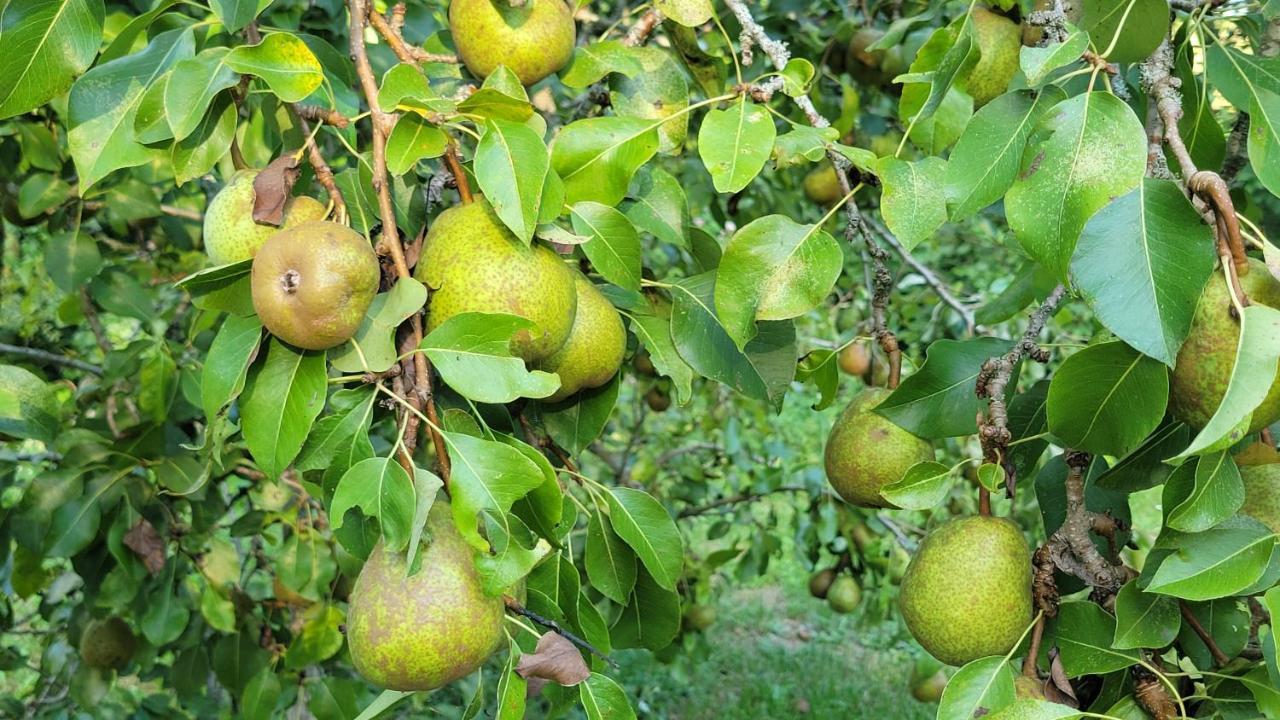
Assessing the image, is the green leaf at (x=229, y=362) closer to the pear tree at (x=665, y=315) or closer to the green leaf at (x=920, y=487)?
the pear tree at (x=665, y=315)

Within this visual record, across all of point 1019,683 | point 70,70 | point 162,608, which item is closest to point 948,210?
point 1019,683

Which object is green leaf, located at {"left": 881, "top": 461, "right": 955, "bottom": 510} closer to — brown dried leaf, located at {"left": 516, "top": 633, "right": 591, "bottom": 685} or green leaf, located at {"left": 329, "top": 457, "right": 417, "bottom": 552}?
brown dried leaf, located at {"left": 516, "top": 633, "right": 591, "bottom": 685}

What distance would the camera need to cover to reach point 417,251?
1.42 m

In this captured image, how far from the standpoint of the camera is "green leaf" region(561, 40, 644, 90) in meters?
1.62

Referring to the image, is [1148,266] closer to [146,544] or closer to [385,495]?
[385,495]

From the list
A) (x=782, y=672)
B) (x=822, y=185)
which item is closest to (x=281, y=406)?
(x=822, y=185)

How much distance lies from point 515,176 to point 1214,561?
2.89 feet

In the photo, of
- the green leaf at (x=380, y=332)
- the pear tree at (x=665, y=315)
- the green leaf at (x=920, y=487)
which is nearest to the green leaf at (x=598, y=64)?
the pear tree at (x=665, y=315)

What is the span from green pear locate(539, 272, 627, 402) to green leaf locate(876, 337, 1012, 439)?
445mm

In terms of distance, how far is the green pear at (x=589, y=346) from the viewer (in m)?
1.45

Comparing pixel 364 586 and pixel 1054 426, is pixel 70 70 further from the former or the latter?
pixel 1054 426

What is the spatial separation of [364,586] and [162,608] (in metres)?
1.46

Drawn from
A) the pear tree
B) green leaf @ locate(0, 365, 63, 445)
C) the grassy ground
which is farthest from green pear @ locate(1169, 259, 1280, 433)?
the grassy ground

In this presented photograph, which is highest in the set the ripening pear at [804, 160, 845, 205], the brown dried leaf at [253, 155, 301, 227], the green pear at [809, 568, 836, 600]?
the brown dried leaf at [253, 155, 301, 227]
